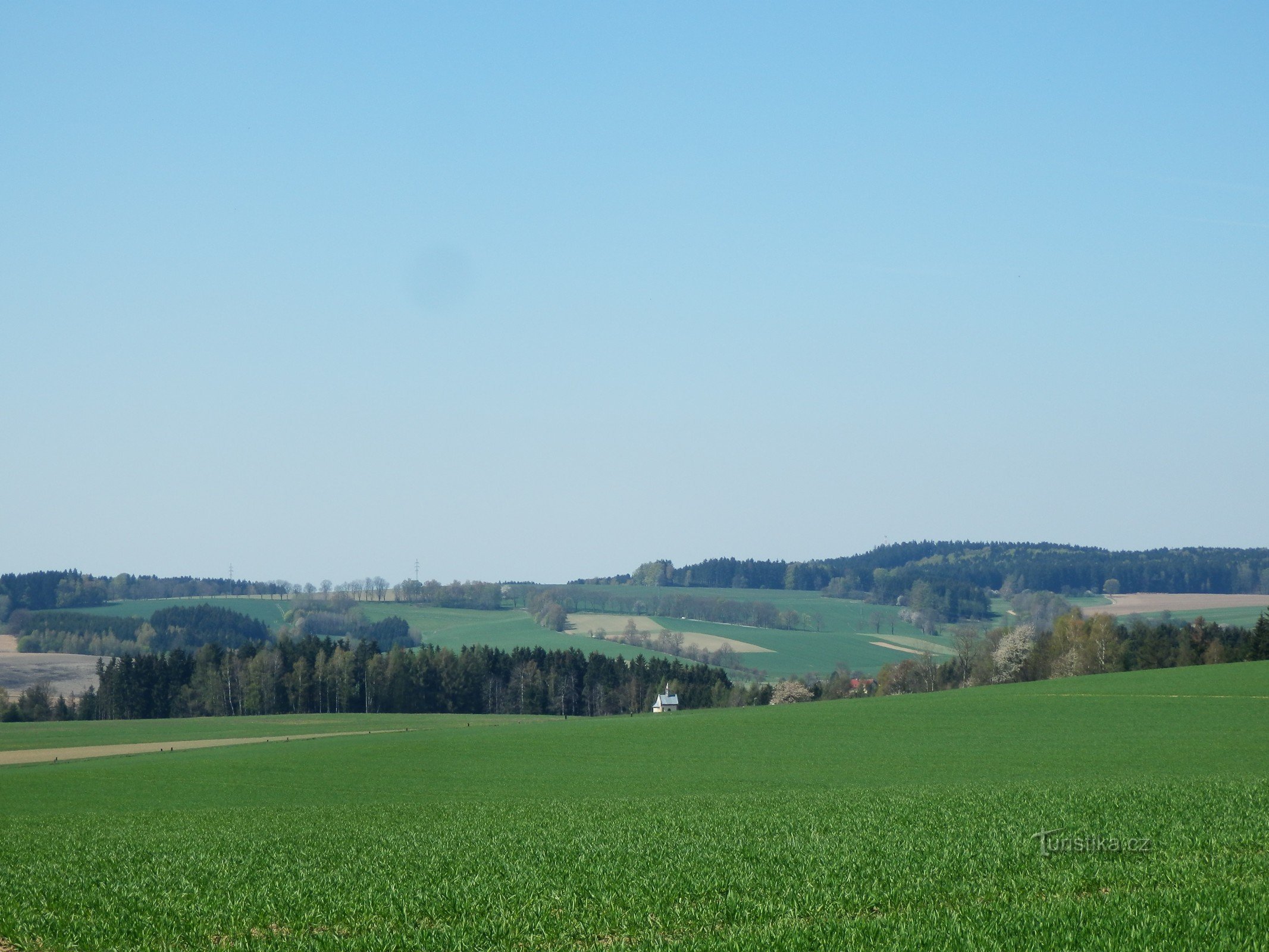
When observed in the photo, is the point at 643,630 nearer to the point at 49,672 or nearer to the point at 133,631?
the point at 133,631

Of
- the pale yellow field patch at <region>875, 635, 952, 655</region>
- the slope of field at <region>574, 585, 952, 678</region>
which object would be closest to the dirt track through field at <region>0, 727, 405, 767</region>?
the slope of field at <region>574, 585, 952, 678</region>

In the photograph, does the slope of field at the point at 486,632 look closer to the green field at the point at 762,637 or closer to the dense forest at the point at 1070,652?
the green field at the point at 762,637

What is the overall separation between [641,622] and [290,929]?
170174 millimetres

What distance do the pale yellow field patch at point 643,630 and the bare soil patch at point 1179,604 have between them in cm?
5887

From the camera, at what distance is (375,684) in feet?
413

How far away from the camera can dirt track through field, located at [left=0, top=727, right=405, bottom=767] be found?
213ft

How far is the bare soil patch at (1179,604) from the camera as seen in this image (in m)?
176

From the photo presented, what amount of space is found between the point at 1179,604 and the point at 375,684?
138 metres

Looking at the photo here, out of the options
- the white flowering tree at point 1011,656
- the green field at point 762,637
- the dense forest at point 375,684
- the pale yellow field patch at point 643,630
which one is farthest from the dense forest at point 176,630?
the white flowering tree at point 1011,656

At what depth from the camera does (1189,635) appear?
10269cm

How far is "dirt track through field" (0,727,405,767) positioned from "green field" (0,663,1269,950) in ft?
82.9

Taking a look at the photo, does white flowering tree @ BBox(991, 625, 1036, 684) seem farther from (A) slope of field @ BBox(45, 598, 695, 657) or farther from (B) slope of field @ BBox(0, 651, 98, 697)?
(B) slope of field @ BBox(0, 651, 98, 697)

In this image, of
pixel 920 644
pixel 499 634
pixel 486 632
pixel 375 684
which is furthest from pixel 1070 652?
pixel 486 632

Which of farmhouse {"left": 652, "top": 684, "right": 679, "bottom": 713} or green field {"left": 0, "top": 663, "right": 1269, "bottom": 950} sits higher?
green field {"left": 0, "top": 663, "right": 1269, "bottom": 950}
